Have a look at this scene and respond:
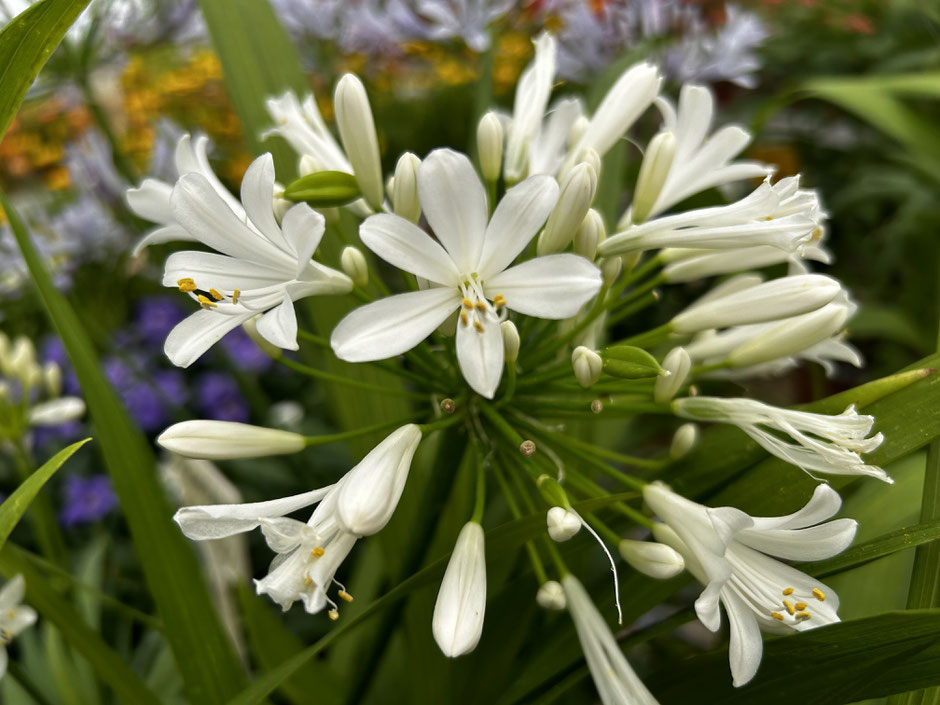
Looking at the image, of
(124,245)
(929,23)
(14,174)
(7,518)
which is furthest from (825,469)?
(14,174)

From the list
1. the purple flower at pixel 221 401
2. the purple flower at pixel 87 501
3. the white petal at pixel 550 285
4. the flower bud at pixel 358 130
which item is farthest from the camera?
the purple flower at pixel 221 401

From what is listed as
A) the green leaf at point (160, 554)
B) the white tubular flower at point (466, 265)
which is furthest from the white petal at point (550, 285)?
the green leaf at point (160, 554)

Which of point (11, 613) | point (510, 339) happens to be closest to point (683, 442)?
point (510, 339)

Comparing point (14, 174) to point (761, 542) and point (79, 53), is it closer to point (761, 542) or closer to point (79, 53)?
point (79, 53)

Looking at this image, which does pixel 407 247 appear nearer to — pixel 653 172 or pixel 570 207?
pixel 570 207

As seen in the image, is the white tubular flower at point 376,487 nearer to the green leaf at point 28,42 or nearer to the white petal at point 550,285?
the white petal at point 550,285

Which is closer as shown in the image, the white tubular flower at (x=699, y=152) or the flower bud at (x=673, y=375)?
the flower bud at (x=673, y=375)

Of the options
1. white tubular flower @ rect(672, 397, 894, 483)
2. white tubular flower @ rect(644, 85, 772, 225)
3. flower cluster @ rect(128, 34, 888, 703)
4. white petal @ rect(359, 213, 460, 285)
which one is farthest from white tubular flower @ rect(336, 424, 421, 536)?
white tubular flower @ rect(644, 85, 772, 225)
